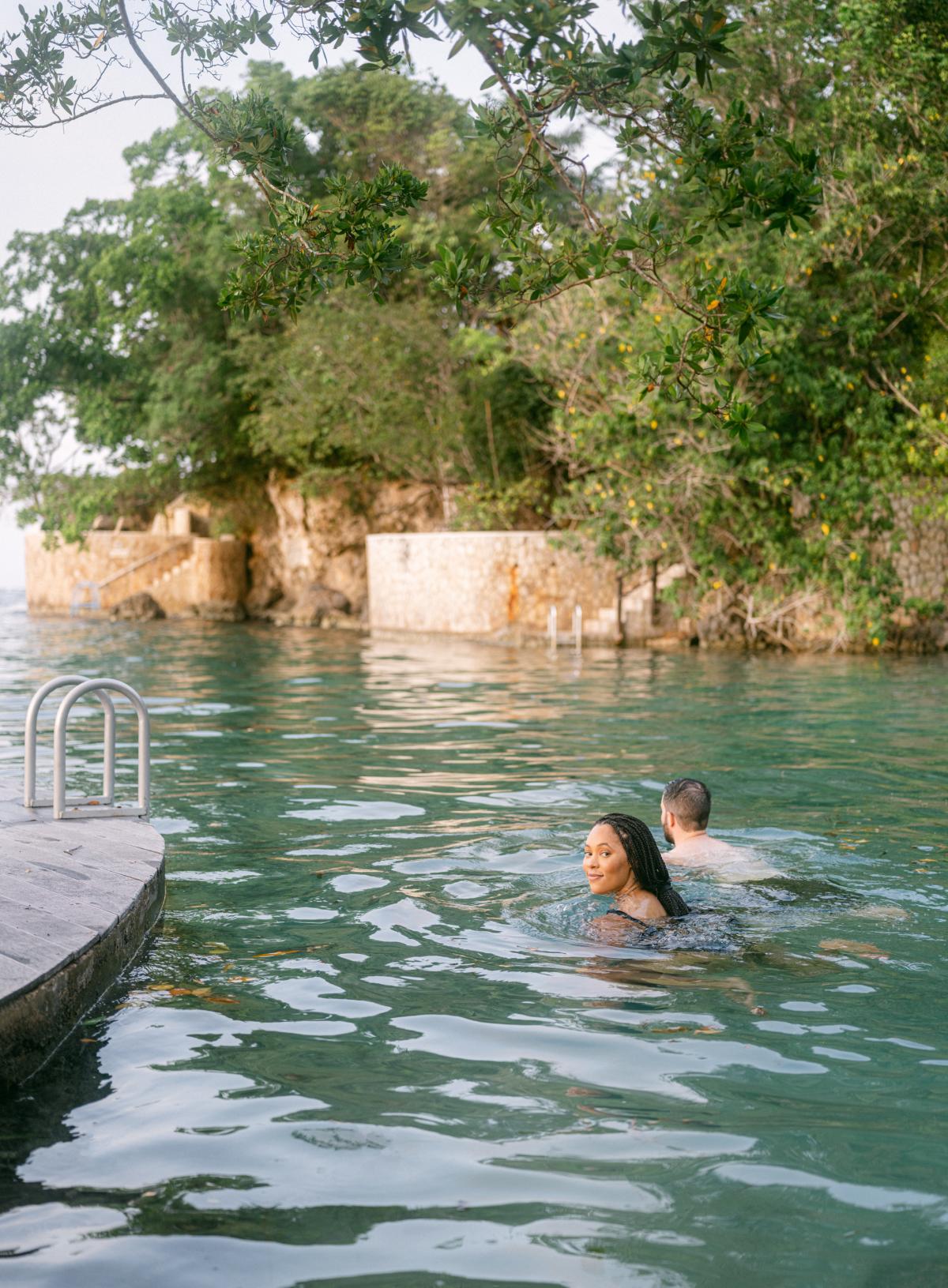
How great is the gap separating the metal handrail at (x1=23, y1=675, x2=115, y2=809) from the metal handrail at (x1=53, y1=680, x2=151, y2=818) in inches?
1.6

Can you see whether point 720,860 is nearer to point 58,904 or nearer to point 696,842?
point 696,842

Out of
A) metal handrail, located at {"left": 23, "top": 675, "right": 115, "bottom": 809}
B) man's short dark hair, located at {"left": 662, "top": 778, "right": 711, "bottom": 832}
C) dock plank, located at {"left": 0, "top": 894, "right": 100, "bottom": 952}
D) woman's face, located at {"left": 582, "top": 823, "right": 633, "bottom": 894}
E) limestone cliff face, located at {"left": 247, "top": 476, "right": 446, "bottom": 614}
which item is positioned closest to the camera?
dock plank, located at {"left": 0, "top": 894, "right": 100, "bottom": 952}

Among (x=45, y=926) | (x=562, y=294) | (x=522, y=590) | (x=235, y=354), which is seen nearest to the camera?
(x=45, y=926)

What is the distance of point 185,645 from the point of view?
2712cm

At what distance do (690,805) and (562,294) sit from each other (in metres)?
10.7

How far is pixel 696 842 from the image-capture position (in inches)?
→ 297

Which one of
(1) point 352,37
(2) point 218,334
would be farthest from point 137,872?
(2) point 218,334

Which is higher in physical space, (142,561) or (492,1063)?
(142,561)

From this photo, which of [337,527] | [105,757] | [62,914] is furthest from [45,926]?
[337,527]

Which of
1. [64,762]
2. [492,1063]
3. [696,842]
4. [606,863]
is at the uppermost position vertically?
[64,762]

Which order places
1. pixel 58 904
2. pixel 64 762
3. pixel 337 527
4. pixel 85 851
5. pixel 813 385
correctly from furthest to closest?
1. pixel 337 527
2. pixel 813 385
3. pixel 64 762
4. pixel 85 851
5. pixel 58 904

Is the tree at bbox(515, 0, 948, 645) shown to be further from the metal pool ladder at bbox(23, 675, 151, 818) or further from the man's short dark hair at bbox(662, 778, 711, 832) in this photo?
the metal pool ladder at bbox(23, 675, 151, 818)

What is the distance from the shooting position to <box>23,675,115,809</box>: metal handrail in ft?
22.5

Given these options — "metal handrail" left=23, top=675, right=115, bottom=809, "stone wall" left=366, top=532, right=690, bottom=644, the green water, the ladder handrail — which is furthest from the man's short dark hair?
the ladder handrail
